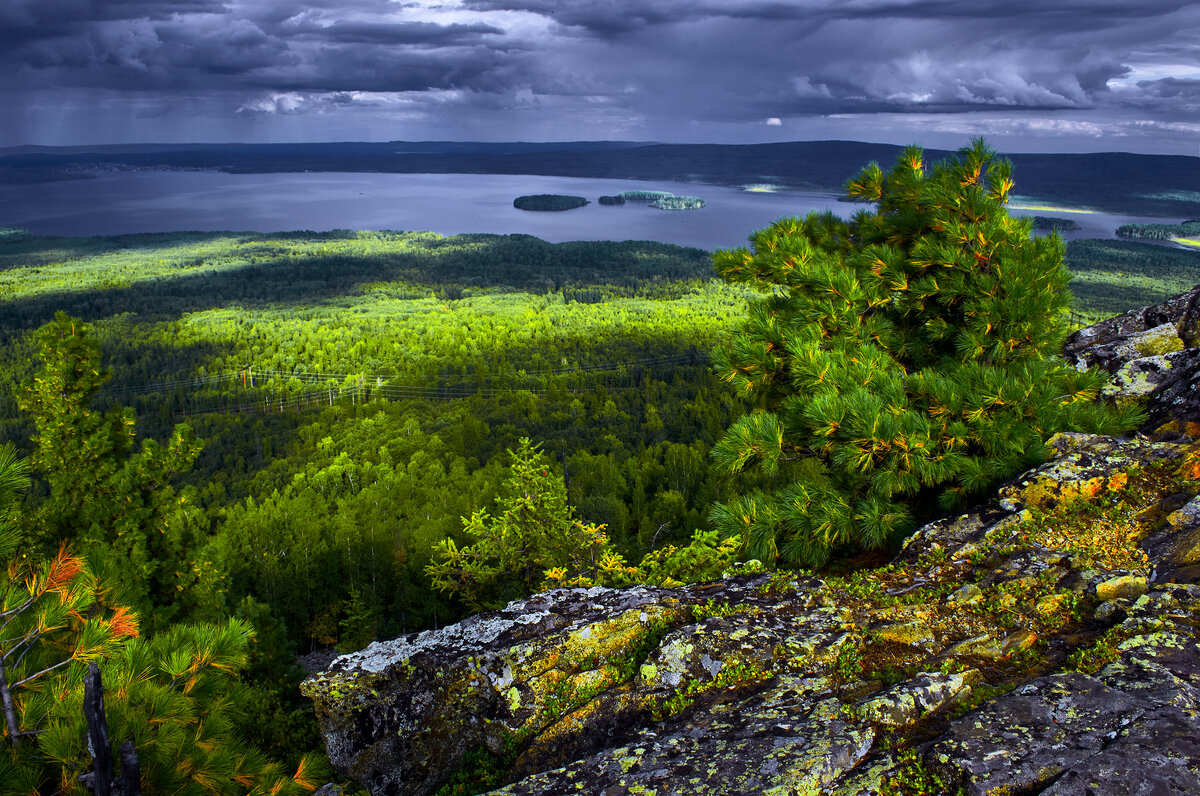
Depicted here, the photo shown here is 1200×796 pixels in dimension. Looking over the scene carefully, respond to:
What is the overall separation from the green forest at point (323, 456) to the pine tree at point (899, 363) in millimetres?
162

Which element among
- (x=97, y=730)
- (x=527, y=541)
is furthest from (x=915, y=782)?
(x=527, y=541)

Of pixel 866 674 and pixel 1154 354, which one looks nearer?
pixel 866 674

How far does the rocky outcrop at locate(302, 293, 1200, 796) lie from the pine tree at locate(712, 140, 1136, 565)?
506mm

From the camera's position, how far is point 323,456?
214 ft

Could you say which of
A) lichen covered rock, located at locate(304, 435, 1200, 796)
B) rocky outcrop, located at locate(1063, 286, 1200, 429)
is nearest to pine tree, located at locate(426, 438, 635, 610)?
rocky outcrop, located at locate(1063, 286, 1200, 429)

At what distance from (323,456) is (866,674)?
218ft

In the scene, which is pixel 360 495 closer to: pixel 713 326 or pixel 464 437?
pixel 464 437

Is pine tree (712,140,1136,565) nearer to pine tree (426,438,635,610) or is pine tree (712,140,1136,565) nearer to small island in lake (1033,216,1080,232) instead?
small island in lake (1033,216,1080,232)

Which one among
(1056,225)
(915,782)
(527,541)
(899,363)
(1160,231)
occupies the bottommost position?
(527,541)

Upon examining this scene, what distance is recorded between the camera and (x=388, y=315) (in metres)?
139

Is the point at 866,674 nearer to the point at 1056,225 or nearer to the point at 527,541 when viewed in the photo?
the point at 1056,225

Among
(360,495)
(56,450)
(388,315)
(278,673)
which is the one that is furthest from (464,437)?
(388,315)

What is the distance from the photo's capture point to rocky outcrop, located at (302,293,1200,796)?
3.56m

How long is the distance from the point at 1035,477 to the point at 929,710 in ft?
9.74
